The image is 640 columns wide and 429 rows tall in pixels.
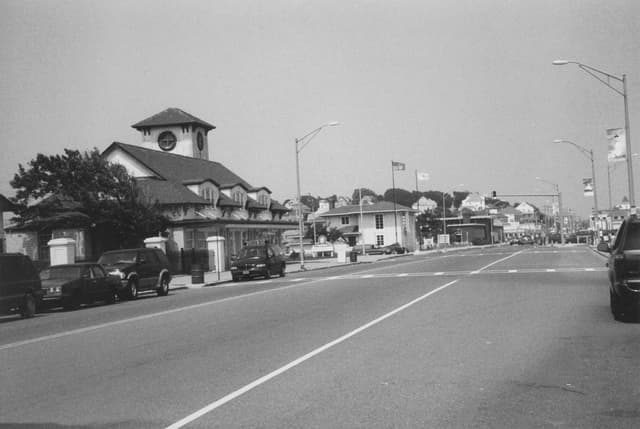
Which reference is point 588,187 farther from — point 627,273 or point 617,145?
point 627,273

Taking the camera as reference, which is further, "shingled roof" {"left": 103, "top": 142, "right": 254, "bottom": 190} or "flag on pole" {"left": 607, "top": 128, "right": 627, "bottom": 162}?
"shingled roof" {"left": 103, "top": 142, "right": 254, "bottom": 190}

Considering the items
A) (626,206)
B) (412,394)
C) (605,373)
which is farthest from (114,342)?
(626,206)

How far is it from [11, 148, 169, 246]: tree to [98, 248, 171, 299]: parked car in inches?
547

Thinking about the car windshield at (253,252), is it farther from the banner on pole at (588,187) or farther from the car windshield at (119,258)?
the banner on pole at (588,187)

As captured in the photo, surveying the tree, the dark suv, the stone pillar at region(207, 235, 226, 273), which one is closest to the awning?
the stone pillar at region(207, 235, 226, 273)

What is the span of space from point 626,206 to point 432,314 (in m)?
37.0

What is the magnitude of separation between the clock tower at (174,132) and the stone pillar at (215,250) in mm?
22867

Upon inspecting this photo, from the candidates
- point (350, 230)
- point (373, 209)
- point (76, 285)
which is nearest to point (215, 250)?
point (76, 285)

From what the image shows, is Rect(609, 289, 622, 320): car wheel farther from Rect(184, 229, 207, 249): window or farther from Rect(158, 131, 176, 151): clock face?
Rect(158, 131, 176, 151): clock face

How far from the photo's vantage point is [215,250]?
163 ft

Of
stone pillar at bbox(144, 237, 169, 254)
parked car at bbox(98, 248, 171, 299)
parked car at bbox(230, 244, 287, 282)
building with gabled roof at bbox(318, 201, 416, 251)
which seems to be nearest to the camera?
parked car at bbox(98, 248, 171, 299)

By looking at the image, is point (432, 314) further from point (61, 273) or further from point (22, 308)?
point (61, 273)

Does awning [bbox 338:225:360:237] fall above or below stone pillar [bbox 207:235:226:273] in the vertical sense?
above

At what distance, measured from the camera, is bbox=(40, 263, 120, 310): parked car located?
23000 millimetres
